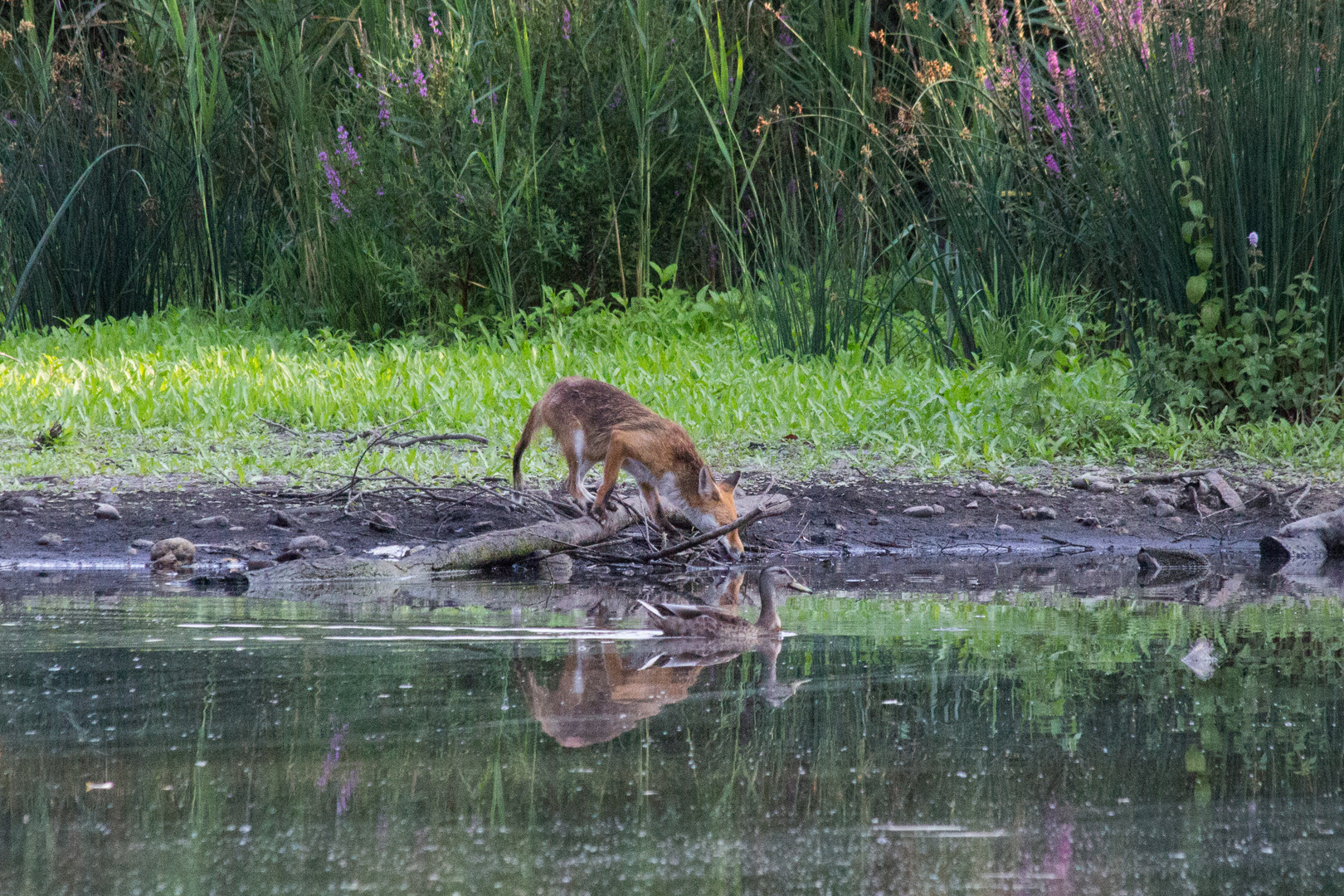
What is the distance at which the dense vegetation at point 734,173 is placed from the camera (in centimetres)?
650

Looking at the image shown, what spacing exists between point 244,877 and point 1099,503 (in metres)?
4.56

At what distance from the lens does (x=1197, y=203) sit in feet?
20.9

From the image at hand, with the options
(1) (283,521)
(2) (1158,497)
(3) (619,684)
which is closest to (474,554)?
(1) (283,521)

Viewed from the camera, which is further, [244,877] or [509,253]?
[509,253]

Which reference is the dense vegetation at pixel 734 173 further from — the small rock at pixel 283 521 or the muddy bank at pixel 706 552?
the small rock at pixel 283 521

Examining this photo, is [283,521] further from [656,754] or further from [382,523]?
[656,754]

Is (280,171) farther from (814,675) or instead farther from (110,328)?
(814,675)

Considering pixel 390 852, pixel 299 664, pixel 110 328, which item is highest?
pixel 390 852

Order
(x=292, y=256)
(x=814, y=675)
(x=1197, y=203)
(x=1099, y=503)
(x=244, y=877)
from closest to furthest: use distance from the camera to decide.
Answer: (x=244, y=877), (x=814, y=675), (x=1099, y=503), (x=1197, y=203), (x=292, y=256)

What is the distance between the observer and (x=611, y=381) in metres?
7.82

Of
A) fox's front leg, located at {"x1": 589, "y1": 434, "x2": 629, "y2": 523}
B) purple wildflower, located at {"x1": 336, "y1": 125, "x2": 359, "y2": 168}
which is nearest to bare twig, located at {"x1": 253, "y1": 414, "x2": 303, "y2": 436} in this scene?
fox's front leg, located at {"x1": 589, "y1": 434, "x2": 629, "y2": 523}

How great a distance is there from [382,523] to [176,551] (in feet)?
2.48

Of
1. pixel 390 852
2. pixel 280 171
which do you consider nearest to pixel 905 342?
pixel 280 171

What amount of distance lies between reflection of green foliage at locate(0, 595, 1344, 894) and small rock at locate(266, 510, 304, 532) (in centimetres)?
149
